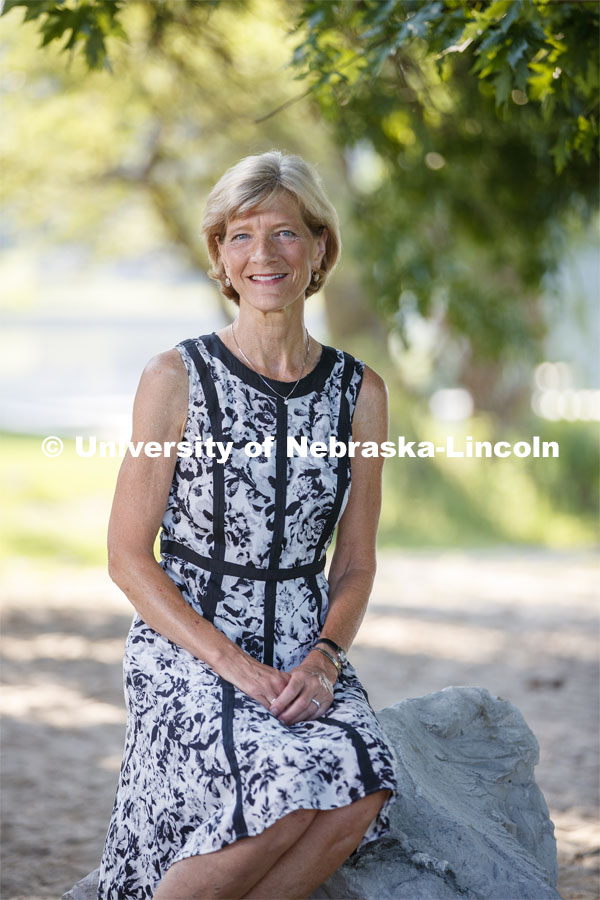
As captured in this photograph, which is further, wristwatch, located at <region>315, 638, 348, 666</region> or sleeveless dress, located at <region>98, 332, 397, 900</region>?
wristwatch, located at <region>315, 638, 348, 666</region>

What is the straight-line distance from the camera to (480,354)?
938 centimetres

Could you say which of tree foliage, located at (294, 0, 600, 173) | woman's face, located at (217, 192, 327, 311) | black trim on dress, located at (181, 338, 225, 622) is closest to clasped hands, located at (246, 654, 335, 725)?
black trim on dress, located at (181, 338, 225, 622)

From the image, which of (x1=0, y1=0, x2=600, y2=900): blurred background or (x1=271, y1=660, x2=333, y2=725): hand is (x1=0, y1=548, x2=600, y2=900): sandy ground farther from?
(x1=271, y1=660, x2=333, y2=725): hand

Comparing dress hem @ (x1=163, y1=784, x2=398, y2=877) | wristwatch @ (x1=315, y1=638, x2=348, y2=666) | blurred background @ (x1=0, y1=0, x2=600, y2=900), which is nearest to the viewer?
dress hem @ (x1=163, y1=784, x2=398, y2=877)

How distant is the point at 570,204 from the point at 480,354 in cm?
217

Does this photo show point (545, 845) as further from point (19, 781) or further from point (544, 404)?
point (544, 404)

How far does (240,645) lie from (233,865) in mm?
600

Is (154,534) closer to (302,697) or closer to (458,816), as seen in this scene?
(302,697)

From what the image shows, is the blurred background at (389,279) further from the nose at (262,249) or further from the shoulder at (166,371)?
the shoulder at (166,371)

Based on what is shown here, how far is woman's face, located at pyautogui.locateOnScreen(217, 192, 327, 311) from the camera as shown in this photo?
292 cm

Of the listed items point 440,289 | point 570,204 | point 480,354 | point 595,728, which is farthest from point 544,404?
point 595,728

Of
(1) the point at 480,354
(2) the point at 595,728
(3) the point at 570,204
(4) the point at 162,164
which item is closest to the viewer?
(2) the point at 595,728

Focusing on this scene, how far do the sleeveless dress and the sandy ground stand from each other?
1.31 metres

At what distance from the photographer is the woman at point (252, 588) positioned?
2389mm
